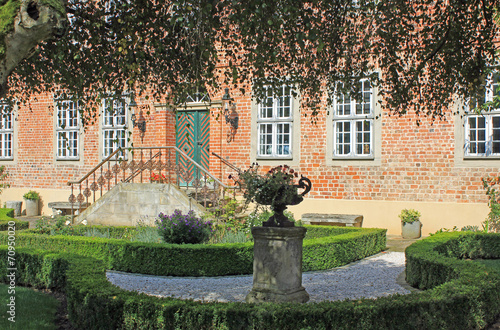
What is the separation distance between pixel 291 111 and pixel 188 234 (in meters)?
5.58

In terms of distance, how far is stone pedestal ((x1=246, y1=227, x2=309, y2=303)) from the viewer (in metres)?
6.12

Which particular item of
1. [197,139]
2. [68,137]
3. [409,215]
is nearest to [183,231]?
[409,215]

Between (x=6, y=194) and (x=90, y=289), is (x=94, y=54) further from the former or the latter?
(x=6, y=194)

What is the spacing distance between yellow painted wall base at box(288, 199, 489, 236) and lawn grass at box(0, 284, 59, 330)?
7651 millimetres

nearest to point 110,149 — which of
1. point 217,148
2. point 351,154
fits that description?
point 217,148

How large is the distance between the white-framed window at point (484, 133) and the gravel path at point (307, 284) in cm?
423

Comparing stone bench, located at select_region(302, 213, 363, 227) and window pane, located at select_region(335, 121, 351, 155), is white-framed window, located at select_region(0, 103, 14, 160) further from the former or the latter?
window pane, located at select_region(335, 121, 351, 155)

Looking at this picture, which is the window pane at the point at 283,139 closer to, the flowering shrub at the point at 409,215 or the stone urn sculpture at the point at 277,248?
the flowering shrub at the point at 409,215

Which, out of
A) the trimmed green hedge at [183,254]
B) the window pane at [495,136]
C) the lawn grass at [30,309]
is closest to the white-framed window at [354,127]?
the window pane at [495,136]

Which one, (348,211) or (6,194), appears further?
(6,194)

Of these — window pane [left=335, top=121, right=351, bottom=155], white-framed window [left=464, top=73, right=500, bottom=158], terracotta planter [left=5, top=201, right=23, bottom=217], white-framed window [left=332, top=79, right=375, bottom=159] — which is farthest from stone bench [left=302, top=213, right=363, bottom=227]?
terracotta planter [left=5, top=201, right=23, bottom=217]

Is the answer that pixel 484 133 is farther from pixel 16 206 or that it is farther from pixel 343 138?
pixel 16 206

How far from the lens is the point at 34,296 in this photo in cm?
682

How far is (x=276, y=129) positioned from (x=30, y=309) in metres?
8.87
